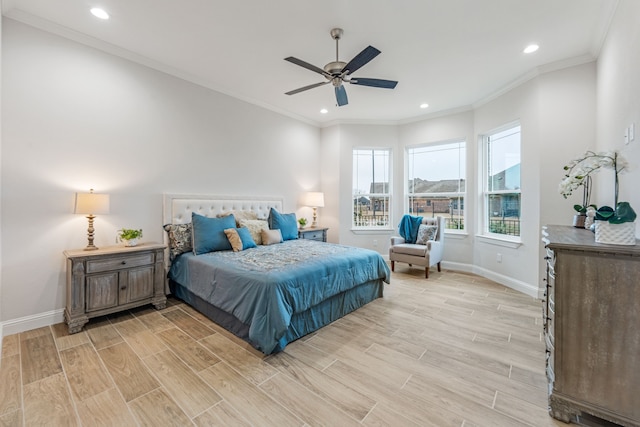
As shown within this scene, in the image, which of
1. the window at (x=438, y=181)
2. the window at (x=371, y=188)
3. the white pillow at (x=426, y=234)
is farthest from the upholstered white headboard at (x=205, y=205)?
the window at (x=438, y=181)

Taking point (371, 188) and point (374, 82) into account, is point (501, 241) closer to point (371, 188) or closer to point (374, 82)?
point (371, 188)

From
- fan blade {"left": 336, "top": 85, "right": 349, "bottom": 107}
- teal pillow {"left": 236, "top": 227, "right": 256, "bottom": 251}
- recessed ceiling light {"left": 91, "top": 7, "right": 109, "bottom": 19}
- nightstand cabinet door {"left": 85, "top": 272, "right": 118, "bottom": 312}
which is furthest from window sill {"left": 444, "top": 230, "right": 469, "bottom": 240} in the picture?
recessed ceiling light {"left": 91, "top": 7, "right": 109, "bottom": 19}

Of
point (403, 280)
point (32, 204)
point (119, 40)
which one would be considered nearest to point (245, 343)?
point (32, 204)

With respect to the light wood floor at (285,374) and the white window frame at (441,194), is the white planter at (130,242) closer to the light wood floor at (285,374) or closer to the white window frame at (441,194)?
the light wood floor at (285,374)

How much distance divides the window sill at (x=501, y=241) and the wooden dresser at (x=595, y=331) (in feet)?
8.87

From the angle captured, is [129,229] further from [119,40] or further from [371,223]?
[371,223]

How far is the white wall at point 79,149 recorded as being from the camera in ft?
8.14

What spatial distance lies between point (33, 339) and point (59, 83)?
2457mm

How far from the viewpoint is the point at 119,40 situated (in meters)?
2.89

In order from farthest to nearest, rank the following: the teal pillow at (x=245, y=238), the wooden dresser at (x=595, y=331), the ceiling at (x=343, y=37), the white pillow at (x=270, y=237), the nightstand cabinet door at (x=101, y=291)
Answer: the white pillow at (x=270, y=237), the teal pillow at (x=245, y=238), the nightstand cabinet door at (x=101, y=291), the ceiling at (x=343, y=37), the wooden dresser at (x=595, y=331)

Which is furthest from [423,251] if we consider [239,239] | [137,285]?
[137,285]

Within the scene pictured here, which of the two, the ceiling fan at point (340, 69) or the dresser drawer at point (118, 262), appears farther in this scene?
the dresser drawer at point (118, 262)

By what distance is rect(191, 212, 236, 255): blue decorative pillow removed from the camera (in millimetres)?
3244

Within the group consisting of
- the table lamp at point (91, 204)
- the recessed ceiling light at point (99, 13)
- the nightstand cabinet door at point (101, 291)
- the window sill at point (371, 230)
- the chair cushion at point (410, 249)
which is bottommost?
the nightstand cabinet door at point (101, 291)
